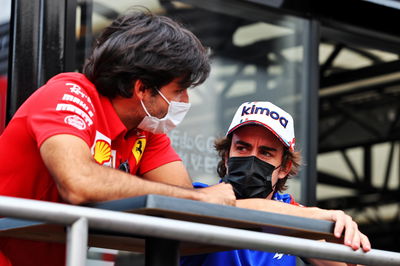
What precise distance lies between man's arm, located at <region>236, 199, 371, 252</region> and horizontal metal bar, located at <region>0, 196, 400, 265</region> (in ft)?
0.32

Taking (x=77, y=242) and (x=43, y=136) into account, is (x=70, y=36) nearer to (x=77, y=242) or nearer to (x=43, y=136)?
(x=43, y=136)

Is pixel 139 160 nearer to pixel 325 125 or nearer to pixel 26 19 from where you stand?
pixel 26 19

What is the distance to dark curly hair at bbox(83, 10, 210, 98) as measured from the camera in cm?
253

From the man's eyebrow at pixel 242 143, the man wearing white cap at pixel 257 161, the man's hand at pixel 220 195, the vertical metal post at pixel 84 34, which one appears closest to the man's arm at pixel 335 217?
the man's hand at pixel 220 195

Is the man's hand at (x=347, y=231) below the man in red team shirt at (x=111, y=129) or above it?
below

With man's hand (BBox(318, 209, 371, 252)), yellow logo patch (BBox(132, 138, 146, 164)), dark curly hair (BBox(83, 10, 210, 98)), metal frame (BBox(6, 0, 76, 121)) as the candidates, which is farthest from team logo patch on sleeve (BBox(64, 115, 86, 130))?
metal frame (BBox(6, 0, 76, 121))

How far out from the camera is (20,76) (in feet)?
12.5

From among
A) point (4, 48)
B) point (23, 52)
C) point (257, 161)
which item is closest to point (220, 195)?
point (257, 161)

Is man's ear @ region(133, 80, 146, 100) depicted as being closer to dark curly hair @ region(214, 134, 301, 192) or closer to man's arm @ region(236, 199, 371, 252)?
man's arm @ region(236, 199, 371, 252)

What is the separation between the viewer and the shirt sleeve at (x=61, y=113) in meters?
2.18

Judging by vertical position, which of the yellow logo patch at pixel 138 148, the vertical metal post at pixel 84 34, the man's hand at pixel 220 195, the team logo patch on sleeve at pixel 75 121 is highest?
the vertical metal post at pixel 84 34

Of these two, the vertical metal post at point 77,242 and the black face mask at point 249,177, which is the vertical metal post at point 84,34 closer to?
the black face mask at point 249,177

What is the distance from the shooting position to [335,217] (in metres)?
2.20

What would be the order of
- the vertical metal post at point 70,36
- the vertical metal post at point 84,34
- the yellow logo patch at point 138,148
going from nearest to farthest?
1. the yellow logo patch at point 138,148
2. the vertical metal post at point 70,36
3. the vertical metal post at point 84,34
